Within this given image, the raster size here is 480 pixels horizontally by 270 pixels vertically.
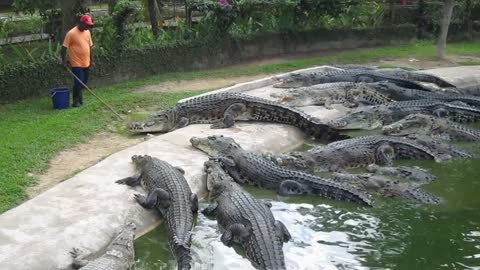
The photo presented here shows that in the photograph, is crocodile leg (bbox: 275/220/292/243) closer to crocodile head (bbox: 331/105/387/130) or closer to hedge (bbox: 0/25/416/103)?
crocodile head (bbox: 331/105/387/130)

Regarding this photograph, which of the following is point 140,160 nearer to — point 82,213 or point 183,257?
point 82,213

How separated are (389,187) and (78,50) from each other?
6.17 meters

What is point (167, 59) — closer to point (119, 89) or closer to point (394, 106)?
point (119, 89)

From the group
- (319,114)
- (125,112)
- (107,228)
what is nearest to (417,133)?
(319,114)

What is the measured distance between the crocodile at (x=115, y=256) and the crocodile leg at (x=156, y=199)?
778mm

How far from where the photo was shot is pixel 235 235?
6020 millimetres

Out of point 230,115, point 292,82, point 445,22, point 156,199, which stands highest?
point 445,22

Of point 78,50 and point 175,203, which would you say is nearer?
point 175,203

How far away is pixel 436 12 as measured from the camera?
19781 mm

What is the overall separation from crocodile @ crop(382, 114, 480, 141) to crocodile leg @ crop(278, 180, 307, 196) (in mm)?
3210

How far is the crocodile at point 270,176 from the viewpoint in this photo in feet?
23.4

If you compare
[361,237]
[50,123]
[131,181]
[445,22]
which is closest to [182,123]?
[50,123]

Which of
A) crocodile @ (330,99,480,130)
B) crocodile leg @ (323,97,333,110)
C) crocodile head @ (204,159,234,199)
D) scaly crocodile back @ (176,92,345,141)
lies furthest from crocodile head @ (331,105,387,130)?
crocodile head @ (204,159,234,199)

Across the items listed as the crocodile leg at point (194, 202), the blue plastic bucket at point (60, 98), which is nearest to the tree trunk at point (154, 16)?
the blue plastic bucket at point (60, 98)
